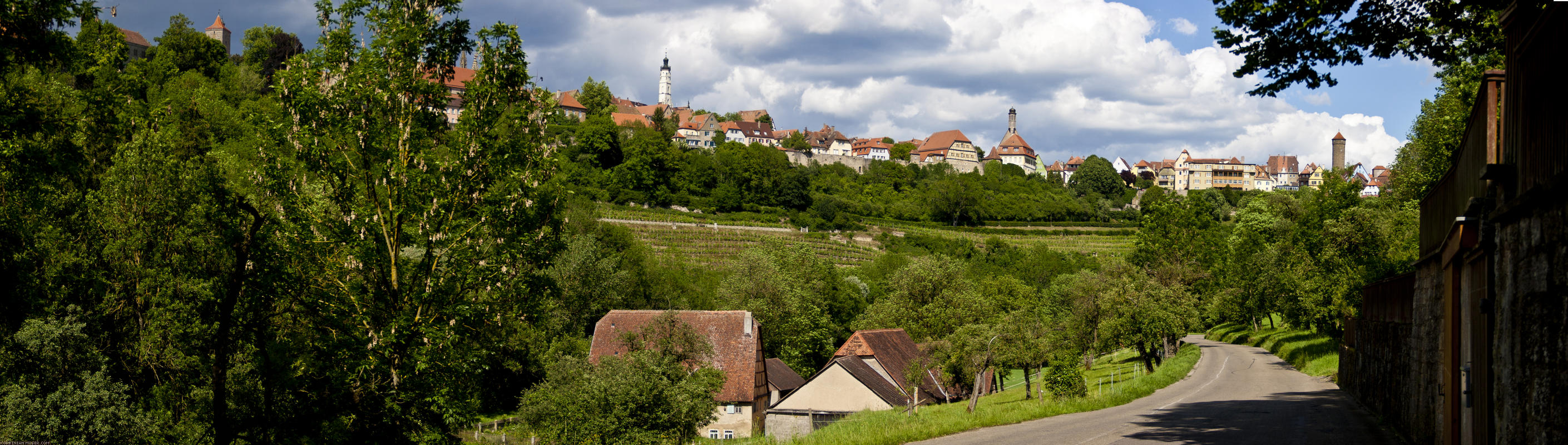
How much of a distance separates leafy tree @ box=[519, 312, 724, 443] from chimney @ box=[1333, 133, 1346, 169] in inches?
6506

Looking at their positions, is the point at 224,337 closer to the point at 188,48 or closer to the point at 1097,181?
the point at 188,48

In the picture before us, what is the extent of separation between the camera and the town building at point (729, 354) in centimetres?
4172

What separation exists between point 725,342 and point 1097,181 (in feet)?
443

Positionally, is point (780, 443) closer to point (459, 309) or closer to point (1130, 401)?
point (459, 309)

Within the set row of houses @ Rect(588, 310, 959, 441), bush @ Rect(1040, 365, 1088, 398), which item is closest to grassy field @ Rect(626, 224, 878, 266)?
row of houses @ Rect(588, 310, 959, 441)

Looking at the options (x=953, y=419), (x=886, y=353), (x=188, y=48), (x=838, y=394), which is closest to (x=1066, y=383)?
(x=953, y=419)

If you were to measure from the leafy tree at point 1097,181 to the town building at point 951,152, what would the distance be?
82.6ft

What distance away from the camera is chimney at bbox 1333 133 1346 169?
15962 centimetres

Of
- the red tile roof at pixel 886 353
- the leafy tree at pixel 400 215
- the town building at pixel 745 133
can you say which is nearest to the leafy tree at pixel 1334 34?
the leafy tree at pixel 400 215

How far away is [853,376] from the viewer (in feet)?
141

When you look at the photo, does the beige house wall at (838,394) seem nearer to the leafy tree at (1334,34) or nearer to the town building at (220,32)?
the leafy tree at (1334,34)

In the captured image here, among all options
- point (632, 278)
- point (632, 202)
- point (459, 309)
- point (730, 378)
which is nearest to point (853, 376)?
point (730, 378)

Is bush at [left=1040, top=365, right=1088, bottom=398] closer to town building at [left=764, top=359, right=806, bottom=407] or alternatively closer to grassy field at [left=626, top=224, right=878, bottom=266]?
town building at [left=764, top=359, right=806, bottom=407]

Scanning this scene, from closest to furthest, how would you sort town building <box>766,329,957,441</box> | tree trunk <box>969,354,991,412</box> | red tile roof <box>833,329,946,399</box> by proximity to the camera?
1. tree trunk <box>969,354,991,412</box>
2. town building <box>766,329,957,441</box>
3. red tile roof <box>833,329,946,399</box>
